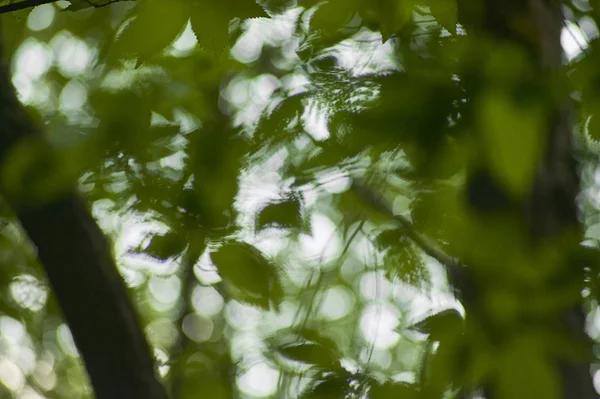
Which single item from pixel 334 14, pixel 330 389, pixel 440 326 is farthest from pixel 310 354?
pixel 334 14

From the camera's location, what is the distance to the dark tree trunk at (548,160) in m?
0.98

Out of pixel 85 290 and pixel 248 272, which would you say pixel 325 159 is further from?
pixel 85 290

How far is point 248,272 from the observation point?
79 cm

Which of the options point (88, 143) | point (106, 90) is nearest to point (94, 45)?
point (106, 90)

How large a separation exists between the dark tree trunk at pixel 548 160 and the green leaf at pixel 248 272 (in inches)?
12.5

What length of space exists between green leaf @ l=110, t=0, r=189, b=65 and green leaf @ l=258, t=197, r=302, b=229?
0.33 meters

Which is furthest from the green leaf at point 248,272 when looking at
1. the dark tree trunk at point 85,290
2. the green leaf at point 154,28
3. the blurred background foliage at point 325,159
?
the dark tree trunk at point 85,290

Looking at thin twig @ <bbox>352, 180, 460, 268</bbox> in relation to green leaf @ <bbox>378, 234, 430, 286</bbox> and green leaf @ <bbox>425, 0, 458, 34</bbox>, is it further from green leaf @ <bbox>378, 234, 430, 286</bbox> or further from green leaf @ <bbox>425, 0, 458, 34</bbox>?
green leaf @ <bbox>425, 0, 458, 34</bbox>

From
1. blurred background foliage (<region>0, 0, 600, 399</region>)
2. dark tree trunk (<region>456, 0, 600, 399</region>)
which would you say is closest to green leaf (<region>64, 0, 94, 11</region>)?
blurred background foliage (<region>0, 0, 600, 399</region>)

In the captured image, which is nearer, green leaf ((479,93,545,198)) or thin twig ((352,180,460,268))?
green leaf ((479,93,545,198))

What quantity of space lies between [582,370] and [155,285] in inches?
136

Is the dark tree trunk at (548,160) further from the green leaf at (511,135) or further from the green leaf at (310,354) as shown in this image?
the green leaf at (511,135)

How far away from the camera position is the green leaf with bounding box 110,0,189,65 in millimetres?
641

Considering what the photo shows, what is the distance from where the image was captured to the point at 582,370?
104 centimetres
